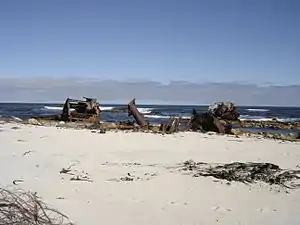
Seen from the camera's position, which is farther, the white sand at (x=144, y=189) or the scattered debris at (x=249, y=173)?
the scattered debris at (x=249, y=173)

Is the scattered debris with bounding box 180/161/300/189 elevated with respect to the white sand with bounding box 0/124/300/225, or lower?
elevated

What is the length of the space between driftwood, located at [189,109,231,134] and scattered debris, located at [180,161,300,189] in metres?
9.60

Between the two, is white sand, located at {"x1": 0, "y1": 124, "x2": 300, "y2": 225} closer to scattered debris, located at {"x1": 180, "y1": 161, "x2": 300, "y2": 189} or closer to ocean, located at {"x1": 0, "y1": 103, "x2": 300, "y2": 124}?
scattered debris, located at {"x1": 180, "y1": 161, "x2": 300, "y2": 189}

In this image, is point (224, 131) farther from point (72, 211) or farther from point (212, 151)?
point (72, 211)

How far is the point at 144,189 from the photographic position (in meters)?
5.90

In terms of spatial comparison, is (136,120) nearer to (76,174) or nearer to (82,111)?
(82,111)

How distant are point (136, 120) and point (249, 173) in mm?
12822

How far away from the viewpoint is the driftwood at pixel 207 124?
17545 mm

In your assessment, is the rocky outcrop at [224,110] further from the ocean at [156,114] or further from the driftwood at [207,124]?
the driftwood at [207,124]

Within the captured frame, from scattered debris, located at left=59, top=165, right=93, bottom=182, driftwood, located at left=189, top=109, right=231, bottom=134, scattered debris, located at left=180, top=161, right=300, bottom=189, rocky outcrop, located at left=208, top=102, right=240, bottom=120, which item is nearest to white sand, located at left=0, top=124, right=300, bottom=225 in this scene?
scattered debris, located at left=59, top=165, right=93, bottom=182

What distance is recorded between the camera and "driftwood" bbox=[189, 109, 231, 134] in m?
17.5

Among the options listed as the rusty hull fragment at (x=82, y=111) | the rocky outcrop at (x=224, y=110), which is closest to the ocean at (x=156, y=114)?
the rocky outcrop at (x=224, y=110)

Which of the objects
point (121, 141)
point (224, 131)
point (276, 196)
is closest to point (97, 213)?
point (276, 196)

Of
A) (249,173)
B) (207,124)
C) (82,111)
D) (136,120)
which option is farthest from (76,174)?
(82,111)
